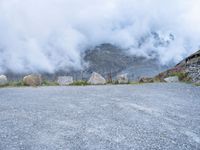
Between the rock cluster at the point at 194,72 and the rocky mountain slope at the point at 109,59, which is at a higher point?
the rocky mountain slope at the point at 109,59

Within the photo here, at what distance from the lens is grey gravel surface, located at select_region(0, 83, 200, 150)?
561 centimetres

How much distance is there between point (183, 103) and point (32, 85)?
28.8 feet

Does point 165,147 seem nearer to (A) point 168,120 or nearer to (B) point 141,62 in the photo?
(A) point 168,120

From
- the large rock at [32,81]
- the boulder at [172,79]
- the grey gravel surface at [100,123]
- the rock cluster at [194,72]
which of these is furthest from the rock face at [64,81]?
the rock cluster at [194,72]

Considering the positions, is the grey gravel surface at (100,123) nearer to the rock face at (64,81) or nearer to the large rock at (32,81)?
the large rock at (32,81)

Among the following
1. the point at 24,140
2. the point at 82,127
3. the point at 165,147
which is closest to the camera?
the point at 165,147

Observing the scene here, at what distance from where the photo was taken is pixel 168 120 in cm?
739

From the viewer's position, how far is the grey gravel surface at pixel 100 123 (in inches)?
221

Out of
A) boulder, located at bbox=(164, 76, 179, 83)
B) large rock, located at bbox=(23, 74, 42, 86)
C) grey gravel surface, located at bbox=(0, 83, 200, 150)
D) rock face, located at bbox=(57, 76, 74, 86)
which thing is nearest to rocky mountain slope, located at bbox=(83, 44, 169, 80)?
boulder, located at bbox=(164, 76, 179, 83)

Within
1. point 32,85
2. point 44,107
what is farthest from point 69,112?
point 32,85

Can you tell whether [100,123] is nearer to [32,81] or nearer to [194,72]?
[32,81]

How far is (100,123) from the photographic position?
23.0 feet

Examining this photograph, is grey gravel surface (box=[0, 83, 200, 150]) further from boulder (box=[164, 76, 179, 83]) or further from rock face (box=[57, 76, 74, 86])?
boulder (box=[164, 76, 179, 83])

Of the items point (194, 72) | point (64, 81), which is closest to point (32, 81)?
point (64, 81)
